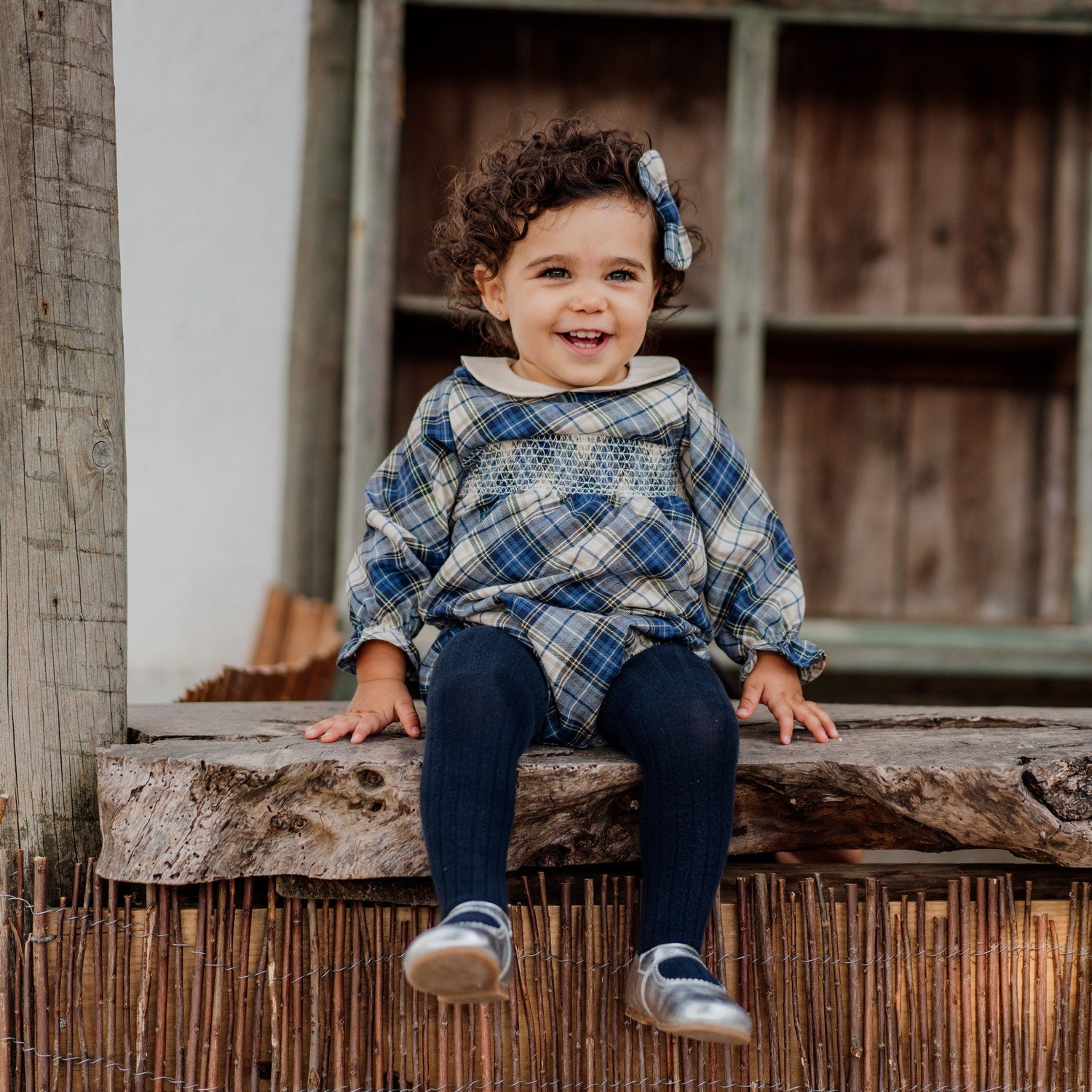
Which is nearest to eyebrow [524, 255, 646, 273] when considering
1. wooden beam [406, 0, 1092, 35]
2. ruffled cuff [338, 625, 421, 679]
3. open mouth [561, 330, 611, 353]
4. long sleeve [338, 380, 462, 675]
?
open mouth [561, 330, 611, 353]

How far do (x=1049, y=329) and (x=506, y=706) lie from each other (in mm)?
2403

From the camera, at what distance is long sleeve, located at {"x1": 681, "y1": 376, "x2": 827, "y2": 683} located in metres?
1.79

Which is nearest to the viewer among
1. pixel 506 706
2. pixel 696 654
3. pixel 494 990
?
pixel 494 990

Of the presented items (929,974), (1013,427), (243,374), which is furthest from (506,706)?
(1013,427)

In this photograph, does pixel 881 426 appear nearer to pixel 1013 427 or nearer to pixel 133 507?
pixel 1013 427

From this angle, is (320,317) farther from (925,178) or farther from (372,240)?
(925,178)

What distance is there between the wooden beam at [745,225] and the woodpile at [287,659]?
1.24 meters

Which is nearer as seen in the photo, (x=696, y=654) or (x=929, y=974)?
(x=929, y=974)

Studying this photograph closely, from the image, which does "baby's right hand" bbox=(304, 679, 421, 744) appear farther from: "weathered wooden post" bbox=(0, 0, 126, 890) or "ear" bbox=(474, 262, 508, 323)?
"ear" bbox=(474, 262, 508, 323)

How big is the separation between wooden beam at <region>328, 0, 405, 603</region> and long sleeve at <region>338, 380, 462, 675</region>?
49.7 inches

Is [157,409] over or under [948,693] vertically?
over

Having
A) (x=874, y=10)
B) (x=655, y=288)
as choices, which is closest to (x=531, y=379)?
(x=655, y=288)

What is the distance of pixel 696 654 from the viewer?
1.74m

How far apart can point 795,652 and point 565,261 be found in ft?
2.26
